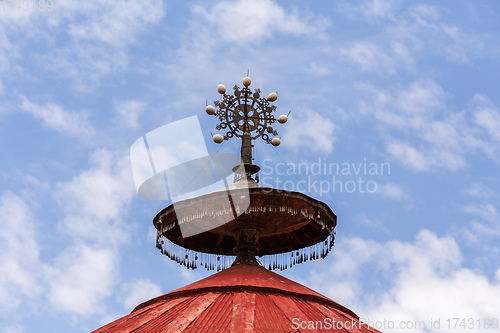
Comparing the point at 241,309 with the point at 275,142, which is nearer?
the point at 241,309

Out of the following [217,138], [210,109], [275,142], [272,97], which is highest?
[272,97]

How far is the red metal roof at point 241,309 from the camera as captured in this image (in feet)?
39.1

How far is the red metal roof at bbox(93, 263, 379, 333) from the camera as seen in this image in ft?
39.1

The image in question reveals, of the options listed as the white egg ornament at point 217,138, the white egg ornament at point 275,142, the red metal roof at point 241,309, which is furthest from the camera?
the white egg ornament at point 275,142

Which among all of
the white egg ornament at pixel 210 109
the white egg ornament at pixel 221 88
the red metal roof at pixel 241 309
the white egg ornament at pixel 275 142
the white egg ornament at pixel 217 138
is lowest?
the red metal roof at pixel 241 309

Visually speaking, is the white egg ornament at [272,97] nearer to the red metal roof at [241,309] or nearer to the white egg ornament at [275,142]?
the white egg ornament at [275,142]

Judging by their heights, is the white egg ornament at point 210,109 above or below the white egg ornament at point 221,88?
below

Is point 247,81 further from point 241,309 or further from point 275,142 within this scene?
point 241,309

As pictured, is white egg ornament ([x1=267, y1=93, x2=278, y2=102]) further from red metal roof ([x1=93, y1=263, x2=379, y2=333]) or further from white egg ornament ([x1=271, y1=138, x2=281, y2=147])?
red metal roof ([x1=93, y1=263, x2=379, y2=333])

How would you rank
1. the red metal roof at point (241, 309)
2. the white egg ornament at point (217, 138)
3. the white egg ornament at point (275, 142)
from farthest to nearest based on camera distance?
the white egg ornament at point (275, 142), the white egg ornament at point (217, 138), the red metal roof at point (241, 309)

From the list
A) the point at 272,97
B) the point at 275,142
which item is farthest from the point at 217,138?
the point at 272,97

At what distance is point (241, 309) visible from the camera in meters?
12.3

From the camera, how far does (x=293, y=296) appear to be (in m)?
13.4

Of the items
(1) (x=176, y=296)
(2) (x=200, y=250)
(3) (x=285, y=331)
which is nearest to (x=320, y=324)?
(3) (x=285, y=331)
